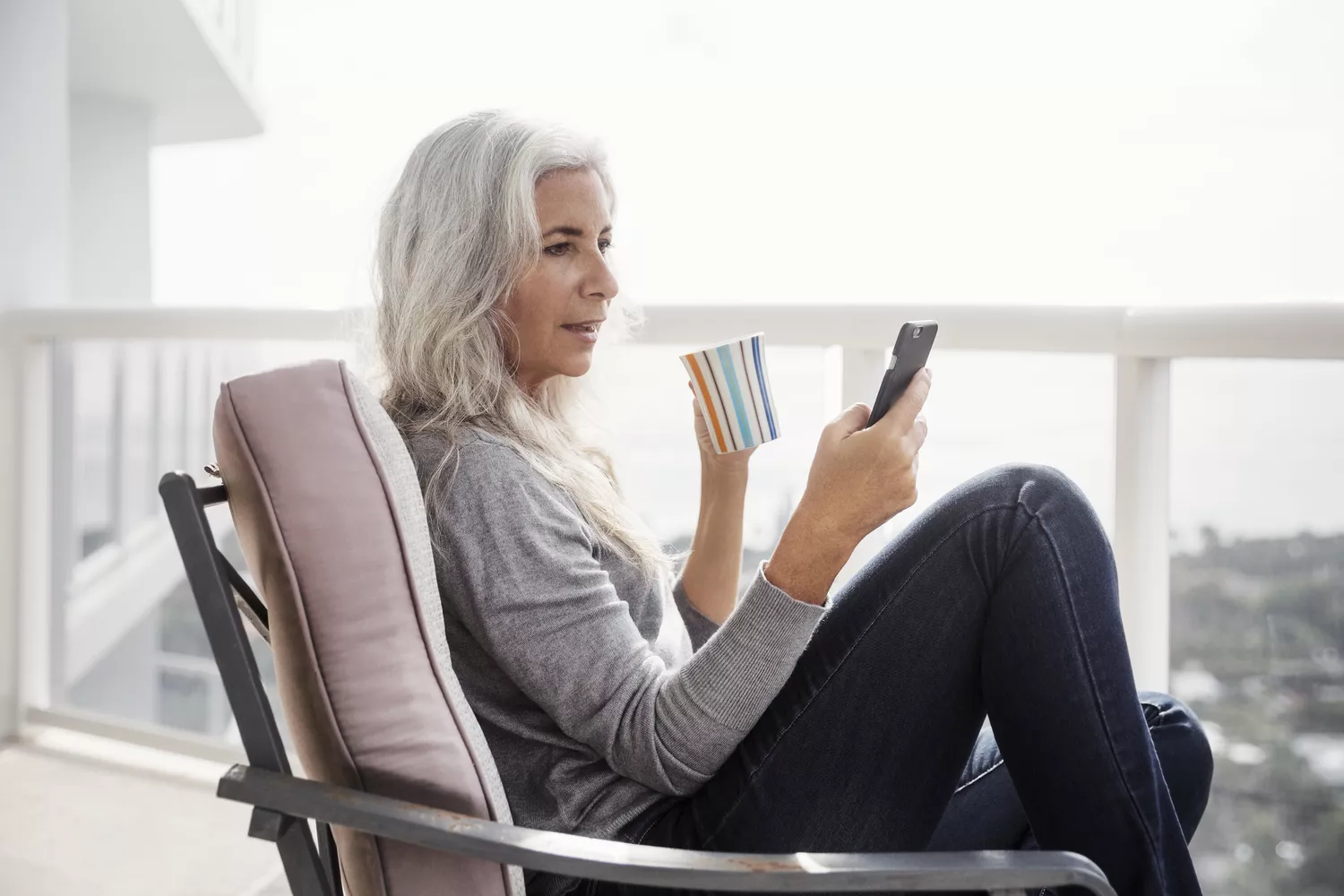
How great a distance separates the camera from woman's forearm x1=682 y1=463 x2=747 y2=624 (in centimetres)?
131

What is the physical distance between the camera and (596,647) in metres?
0.90

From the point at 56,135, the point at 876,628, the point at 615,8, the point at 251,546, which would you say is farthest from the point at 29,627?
the point at 615,8

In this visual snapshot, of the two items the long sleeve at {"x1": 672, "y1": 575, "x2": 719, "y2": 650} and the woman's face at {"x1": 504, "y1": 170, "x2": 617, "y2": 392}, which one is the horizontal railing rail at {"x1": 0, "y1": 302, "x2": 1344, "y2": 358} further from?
the long sleeve at {"x1": 672, "y1": 575, "x2": 719, "y2": 650}

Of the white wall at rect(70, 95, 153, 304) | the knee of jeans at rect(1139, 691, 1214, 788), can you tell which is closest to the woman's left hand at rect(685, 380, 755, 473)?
the knee of jeans at rect(1139, 691, 1214, 788)

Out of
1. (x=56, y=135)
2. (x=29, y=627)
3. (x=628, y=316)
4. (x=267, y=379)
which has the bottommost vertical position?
(x=29, y=627)

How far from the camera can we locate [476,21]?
5395 millimetres

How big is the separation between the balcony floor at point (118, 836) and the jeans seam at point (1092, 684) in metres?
1.46

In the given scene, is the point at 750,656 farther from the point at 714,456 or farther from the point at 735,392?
the point at 714,456

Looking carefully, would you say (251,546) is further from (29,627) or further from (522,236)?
(29,627)

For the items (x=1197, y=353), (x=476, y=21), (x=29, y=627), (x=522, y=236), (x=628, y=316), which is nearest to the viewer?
(x=522, y=236)

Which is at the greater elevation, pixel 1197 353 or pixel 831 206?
pixel 831 206

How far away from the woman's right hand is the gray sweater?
27 mm

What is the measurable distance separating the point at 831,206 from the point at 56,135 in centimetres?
375

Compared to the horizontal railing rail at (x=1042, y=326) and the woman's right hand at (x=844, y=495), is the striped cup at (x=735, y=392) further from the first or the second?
the horizontal railing rail at (x=1042, y=326)
